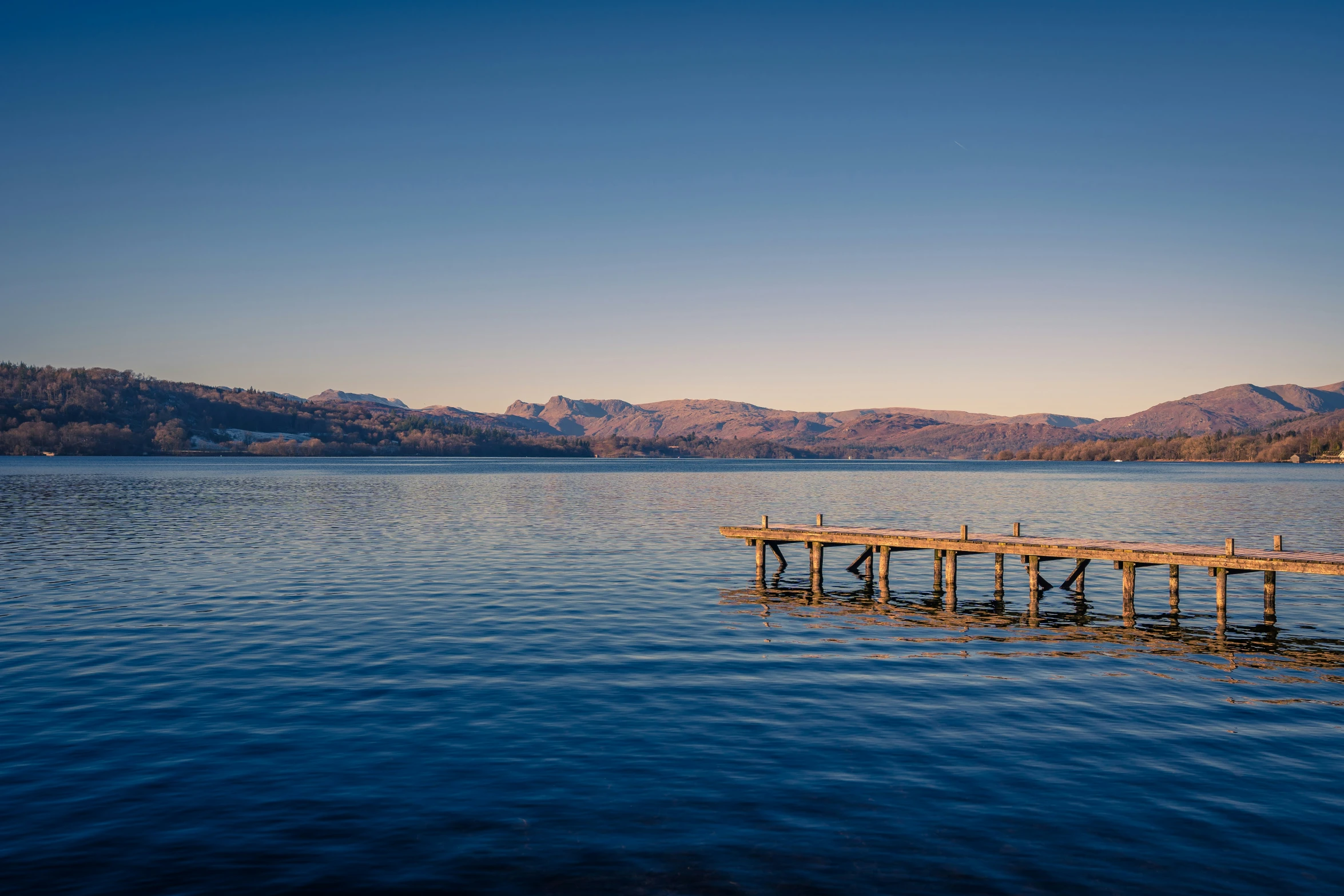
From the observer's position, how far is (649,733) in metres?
16.7

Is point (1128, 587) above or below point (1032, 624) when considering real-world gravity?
above

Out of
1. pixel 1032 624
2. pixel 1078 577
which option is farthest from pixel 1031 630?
pixel 1078 577

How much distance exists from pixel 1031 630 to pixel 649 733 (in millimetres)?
16388

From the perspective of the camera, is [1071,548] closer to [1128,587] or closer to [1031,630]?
[1128,587]

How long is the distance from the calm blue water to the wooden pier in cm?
106

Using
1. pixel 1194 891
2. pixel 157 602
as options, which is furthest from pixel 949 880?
pixel 157 602

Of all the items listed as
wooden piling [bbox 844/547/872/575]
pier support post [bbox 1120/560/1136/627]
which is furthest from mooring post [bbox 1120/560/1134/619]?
wooden piling [bbox 844/547/872/575]

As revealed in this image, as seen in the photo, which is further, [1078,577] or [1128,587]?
[1078,577]

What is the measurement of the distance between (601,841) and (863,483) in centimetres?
14011

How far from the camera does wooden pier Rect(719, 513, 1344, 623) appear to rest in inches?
1142

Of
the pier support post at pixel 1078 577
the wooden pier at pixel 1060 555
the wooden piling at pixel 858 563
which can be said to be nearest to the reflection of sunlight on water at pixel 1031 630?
the pier support post at pixel 1078 577

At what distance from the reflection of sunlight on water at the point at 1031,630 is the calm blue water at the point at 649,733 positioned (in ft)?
0.71

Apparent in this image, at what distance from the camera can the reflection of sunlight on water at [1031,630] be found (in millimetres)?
24359

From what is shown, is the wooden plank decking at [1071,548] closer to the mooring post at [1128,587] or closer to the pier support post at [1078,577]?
the mooring post at [1128,587]
